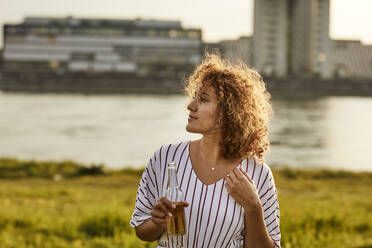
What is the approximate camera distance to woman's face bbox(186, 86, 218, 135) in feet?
5.90

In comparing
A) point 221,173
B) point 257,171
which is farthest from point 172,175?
point 257,171

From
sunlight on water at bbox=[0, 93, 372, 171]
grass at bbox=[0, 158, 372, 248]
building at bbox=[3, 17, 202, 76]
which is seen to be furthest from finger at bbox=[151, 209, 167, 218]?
building at bbox=[3, 17, 202, 76]

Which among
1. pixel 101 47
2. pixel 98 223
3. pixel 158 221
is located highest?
pixel 158 221

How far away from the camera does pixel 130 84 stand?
274 feet

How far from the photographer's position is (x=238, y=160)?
6.01 ft

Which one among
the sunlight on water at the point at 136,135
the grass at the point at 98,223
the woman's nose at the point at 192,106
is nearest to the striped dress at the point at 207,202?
the woman's nose at the point at 192,106

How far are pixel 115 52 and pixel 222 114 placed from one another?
97.7 metres

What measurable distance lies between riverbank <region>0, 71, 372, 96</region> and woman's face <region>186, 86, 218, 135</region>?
7835 centimetres

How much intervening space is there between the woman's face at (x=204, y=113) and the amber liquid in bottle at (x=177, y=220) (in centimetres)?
28

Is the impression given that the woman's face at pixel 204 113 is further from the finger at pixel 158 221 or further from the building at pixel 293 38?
the building at pixel 293 38

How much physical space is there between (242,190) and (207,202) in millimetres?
131

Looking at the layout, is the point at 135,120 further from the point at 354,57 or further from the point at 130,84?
the point at 354,57

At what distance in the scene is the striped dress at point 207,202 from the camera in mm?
1749

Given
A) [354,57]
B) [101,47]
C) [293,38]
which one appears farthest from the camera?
[354,57]
